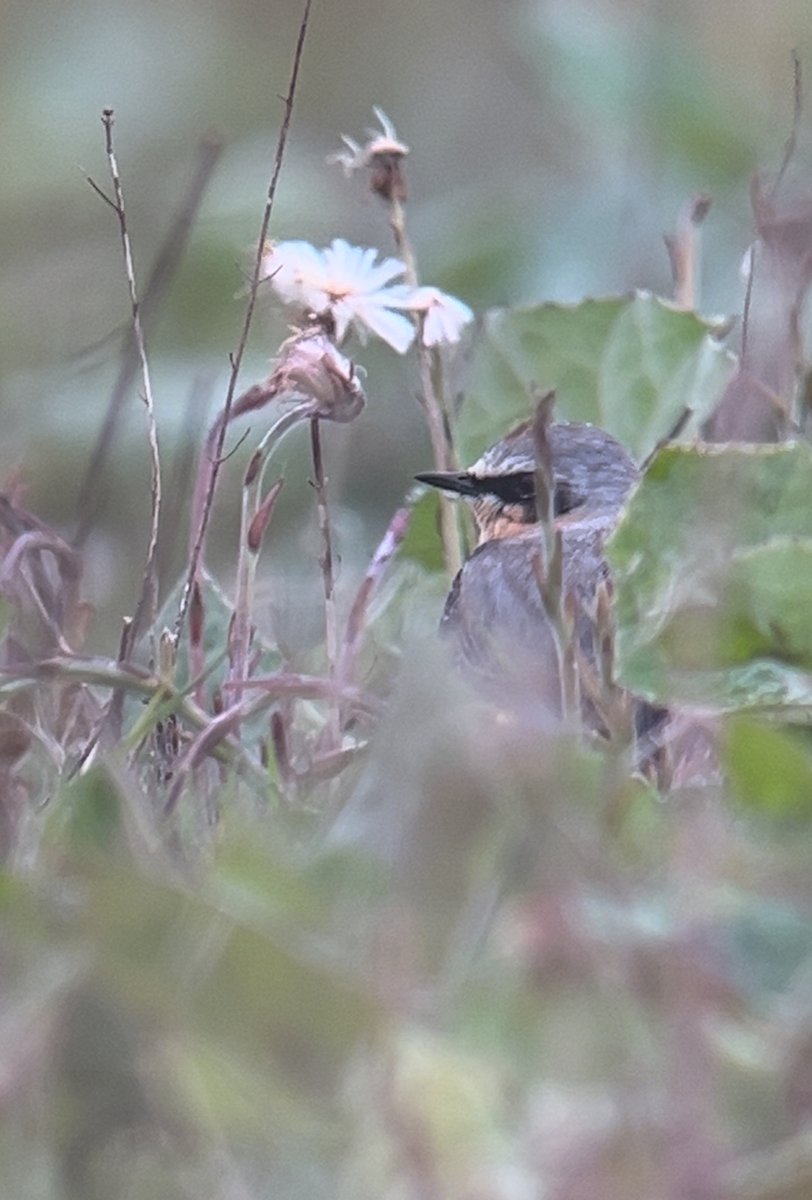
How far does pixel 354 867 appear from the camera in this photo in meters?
0.96

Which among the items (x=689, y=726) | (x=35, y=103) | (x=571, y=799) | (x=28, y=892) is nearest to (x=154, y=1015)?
(x=28, y=892)

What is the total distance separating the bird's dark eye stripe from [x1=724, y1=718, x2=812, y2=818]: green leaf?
3.97 ft

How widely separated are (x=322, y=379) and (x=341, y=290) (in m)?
0.15

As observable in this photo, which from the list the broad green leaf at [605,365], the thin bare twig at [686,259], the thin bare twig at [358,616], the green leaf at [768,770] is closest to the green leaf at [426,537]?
the broad green leaf at [605,365]

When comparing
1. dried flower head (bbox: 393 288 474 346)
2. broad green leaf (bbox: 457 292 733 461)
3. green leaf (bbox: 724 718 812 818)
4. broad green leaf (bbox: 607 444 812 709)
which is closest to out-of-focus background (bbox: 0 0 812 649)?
broad green leaf (bbox: 457 292 733 461)

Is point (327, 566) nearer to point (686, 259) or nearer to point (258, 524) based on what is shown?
point (258, 524)

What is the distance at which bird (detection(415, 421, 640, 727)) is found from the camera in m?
1.80

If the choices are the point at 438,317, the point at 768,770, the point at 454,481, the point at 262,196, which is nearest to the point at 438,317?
the point at 438,317

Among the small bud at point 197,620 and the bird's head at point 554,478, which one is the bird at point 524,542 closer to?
the bird's head at point 554,478

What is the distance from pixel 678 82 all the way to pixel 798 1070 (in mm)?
3056

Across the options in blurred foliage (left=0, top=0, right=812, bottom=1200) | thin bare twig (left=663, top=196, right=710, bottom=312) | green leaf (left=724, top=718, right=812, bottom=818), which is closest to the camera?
blurred foliage (left=0, top=0, right=812, bottom=1200)

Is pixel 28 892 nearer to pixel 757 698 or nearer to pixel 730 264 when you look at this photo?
pixel 757 698

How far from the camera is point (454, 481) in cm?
211

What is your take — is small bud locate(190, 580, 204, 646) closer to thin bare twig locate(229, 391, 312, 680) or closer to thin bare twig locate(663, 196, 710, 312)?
thin bare twig locate(229, 391, 312, 680)
